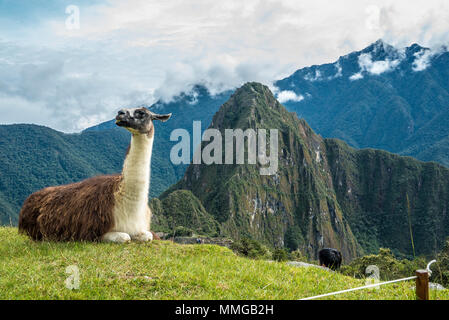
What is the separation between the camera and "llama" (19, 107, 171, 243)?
19.6 ft

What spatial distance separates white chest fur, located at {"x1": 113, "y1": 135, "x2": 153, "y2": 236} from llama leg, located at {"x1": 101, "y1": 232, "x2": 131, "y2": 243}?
0.16 metres

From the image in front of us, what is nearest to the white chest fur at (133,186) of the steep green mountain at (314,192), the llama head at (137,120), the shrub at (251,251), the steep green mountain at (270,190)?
the llama head at (137,120)

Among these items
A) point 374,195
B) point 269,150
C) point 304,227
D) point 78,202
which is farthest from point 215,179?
point 78,202

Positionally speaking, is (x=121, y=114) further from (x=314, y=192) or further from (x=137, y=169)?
(x=314, y=192)

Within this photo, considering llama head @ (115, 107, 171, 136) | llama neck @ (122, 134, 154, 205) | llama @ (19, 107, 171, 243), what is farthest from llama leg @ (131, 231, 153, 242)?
llama head @ (115, 107, 171, 136)

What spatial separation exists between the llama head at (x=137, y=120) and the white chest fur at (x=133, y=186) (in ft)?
0.48

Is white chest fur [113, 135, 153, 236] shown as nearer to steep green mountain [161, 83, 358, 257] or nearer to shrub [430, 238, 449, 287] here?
shrub [430, 238, 449, 287]

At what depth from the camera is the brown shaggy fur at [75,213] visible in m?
6.03

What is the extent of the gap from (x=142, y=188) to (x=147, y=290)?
8.50ft

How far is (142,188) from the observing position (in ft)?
20.0

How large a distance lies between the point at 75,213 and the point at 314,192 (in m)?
120

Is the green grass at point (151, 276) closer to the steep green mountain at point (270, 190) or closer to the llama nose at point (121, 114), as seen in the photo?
the llama nose at point (121, 114)

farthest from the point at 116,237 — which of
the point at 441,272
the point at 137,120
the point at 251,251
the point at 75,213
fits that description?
the point at 251,251
